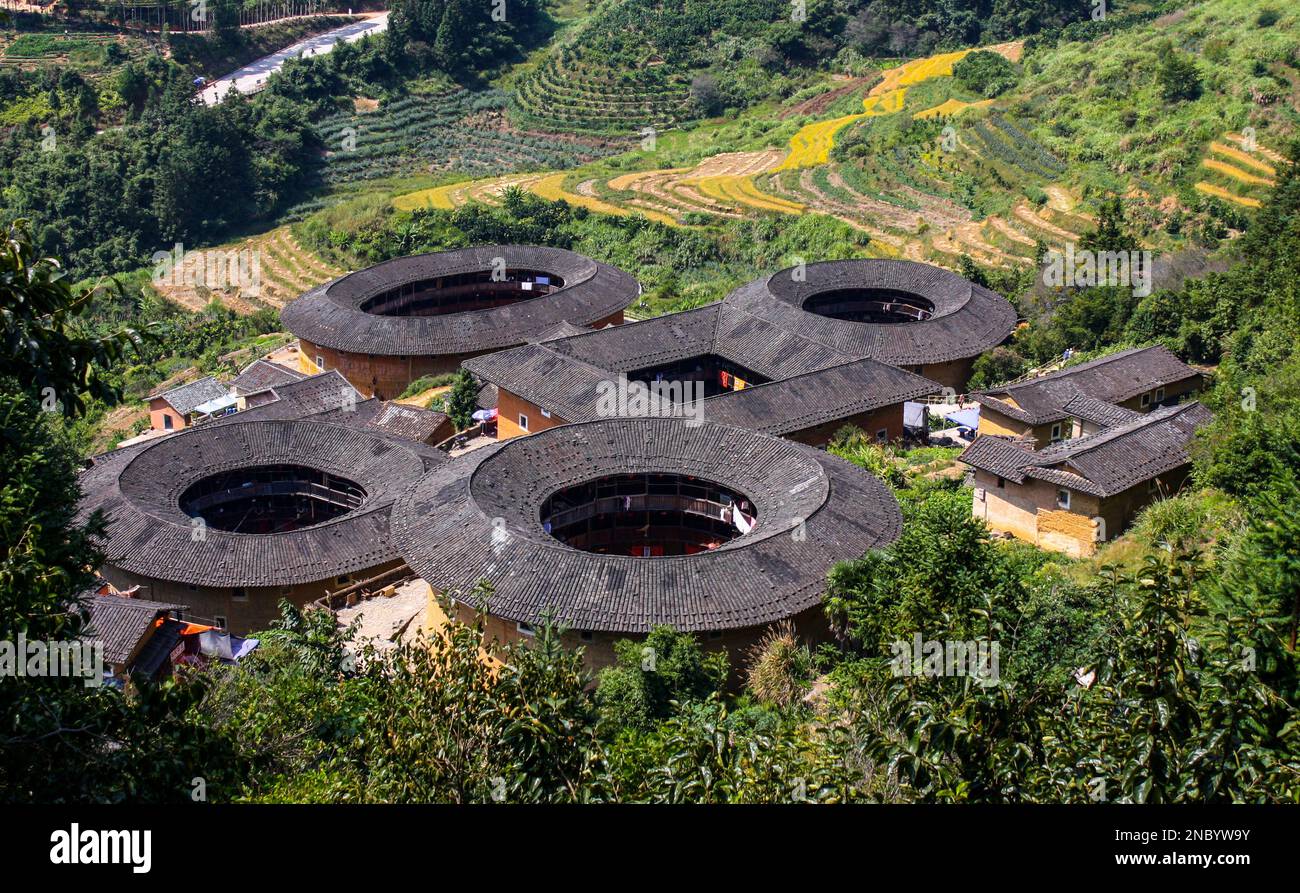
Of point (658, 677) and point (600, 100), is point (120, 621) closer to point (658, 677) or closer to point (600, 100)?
point (658, 677)

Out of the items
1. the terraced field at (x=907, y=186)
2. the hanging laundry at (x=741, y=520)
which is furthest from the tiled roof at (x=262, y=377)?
the terraced field at (x=907, y=186)

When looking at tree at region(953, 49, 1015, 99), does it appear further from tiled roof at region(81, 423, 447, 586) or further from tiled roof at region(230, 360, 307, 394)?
tiled roof at region(81, 423, 447, 586)

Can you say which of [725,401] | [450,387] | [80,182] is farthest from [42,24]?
[725,401]

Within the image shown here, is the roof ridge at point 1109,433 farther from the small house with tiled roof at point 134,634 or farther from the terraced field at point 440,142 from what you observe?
the terraced field at point 440,142

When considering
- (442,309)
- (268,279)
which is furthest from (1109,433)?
(268,279)

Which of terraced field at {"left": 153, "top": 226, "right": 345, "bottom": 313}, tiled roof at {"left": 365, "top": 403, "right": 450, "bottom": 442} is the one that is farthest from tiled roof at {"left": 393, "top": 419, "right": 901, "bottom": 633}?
terraced field at {"left": 153, "top": 226, "right": 345, "bottom": 313}

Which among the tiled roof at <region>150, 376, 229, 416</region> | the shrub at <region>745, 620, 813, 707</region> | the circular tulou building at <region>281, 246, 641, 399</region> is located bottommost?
the tiled roof at <region>150, 376, 229, 416</region>
